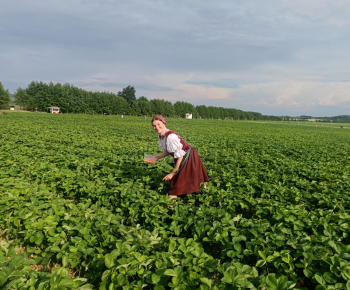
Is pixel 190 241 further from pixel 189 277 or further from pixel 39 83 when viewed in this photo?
pixel 39 83

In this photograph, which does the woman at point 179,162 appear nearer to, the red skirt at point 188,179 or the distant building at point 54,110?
the red skirt at point 188,179

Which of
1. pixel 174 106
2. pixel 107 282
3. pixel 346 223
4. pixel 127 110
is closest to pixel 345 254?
pixel 346 223

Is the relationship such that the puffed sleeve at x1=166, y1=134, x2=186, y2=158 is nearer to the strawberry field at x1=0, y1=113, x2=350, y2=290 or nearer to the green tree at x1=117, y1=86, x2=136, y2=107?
the strawberry field at x1=0, y1=113, x2=350, y2=290

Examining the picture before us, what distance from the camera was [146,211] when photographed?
11.3 ft

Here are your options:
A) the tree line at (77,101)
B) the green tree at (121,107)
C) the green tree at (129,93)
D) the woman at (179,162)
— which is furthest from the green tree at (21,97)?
the woman at (179,162)

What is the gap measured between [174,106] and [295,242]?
121 metres

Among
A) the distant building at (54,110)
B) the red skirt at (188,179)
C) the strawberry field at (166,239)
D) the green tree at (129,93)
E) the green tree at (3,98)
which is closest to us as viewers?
the strawberry field at (166,239)

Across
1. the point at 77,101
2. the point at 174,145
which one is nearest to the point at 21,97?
the point at 77,101

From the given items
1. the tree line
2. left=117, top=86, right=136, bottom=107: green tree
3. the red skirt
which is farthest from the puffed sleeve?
left=117, top=86, right=136, bottom=107: green tree

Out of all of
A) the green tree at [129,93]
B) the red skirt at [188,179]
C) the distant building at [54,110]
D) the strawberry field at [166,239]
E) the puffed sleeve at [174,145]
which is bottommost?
the strawberry field at [166,239]

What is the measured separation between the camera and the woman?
14.0 ft

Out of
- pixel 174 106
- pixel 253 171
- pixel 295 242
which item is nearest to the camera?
pixel 295 242

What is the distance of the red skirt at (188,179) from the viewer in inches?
173

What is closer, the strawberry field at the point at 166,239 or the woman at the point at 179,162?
the strawberry field at the point at 166,239
